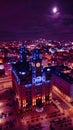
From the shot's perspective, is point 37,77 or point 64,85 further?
point 64,85

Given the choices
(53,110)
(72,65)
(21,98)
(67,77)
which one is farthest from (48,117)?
→ (72,65)

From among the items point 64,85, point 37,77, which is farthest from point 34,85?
point 64,85

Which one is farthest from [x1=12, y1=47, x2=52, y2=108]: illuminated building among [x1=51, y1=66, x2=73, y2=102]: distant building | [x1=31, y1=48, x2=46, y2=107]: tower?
[x1=51, y1=66, x2=73, y2=102]: distant building

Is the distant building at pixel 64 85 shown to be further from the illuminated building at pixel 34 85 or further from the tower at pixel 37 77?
the tower at pixel 37 77

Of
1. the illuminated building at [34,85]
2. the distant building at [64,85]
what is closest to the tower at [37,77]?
the illuminated building at [34,85]

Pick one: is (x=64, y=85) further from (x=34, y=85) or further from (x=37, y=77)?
(x=34, y=85)

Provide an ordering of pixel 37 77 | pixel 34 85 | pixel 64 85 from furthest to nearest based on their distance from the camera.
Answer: pixel 64 85
pixel 34 85
pixel 37 77

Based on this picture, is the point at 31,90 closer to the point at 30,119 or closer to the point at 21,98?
the point at 21,98

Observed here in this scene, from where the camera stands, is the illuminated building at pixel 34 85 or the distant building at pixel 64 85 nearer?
the illuminated building at pixel 34 85
